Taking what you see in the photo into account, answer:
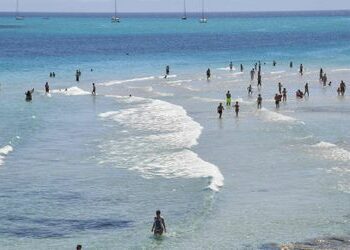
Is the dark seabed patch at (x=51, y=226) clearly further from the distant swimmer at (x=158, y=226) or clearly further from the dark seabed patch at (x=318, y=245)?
the dark seabed patch at (x=318, y=245)

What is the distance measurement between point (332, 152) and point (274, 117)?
1261 cm

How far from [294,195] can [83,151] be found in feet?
45.2

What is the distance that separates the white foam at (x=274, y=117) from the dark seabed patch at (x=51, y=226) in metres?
23.1

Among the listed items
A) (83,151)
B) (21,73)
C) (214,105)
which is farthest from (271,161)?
(21,73)

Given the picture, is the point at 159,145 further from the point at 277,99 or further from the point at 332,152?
the point at 277,99

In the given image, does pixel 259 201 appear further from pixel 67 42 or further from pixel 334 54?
pixel 67 42

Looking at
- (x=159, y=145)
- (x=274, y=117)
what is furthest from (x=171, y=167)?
(x=274, y=117)

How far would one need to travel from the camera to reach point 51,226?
2680 centimetres

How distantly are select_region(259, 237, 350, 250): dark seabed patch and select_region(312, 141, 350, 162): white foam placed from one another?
38.8 feet

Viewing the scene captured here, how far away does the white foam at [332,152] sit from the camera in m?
36.2

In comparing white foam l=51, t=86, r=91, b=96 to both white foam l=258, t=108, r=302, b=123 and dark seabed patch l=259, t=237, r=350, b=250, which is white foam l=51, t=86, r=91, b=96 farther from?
dark seabed patch l=259, t=237, r=350, b=250

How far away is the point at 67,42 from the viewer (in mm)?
157625

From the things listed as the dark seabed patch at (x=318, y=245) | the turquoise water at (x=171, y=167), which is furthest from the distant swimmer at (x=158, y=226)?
the dark seabed patch at (x=318, y=245)

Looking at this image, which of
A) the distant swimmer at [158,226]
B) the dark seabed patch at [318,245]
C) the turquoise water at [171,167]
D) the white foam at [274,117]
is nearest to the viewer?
the dark seabed patch at [318,245]
